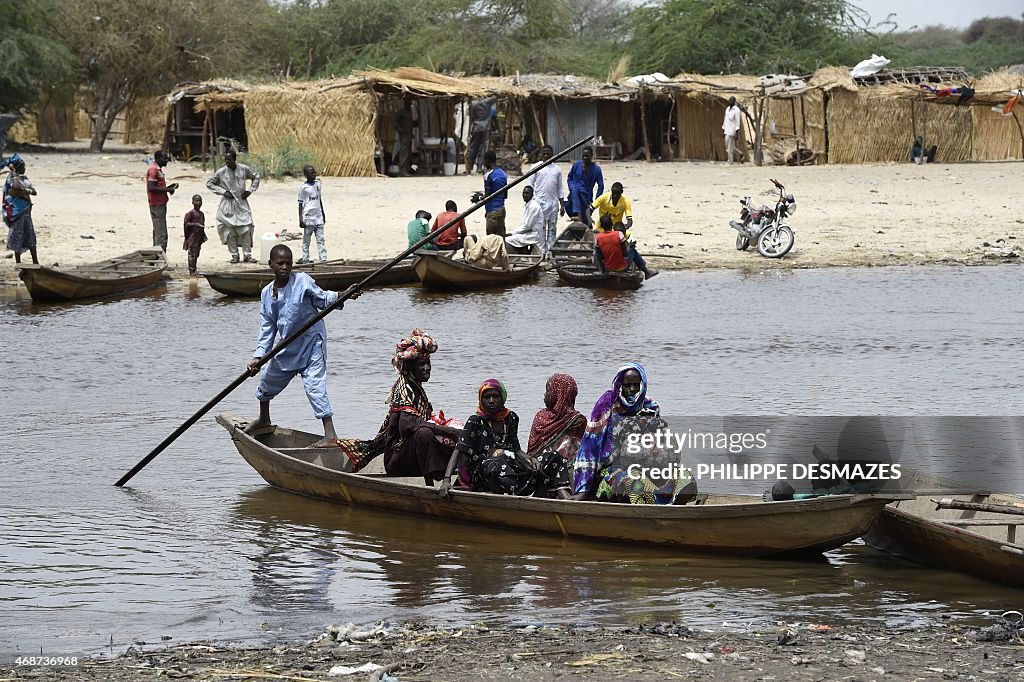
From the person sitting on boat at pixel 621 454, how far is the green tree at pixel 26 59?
26149mm

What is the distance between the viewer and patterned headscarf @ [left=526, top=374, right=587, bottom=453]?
7551 mm

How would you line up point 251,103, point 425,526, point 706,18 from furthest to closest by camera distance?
point 706,18 → point 251,103 → point 425,526

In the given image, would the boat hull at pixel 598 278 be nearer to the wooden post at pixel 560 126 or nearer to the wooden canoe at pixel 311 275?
the wooden canoe at pixel 311 275

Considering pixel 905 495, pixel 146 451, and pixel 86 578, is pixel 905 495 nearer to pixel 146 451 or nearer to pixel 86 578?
pixel 86 578

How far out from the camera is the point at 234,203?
18.0 metres

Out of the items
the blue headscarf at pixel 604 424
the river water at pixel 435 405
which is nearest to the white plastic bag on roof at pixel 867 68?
the river water at pixel 435 405

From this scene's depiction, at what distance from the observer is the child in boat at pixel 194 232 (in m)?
17.9

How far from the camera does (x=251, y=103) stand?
28.9m

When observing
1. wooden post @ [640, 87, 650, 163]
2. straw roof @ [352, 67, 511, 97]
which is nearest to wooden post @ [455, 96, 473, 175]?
straw roof @ [352, 67, 511, 97]

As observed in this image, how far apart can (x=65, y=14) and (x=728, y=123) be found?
17.1m

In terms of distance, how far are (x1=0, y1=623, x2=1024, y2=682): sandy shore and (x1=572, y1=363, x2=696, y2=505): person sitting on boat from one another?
112cm

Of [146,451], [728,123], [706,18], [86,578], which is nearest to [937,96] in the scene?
[728,123]

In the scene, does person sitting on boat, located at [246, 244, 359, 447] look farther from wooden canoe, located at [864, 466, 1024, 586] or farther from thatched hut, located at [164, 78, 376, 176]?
thatched hut, located at [164, 78, 376, 176]

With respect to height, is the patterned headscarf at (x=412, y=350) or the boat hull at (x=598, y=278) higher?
the boat hull at (x=598, y=278)
